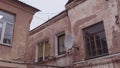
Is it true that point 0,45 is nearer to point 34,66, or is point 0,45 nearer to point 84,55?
point 34,66

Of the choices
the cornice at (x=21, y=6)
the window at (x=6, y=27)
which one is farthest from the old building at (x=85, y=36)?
the cornice at (x=21, y=6)

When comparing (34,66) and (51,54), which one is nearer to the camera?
(34,66)

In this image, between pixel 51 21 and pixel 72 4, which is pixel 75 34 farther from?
pixel 51 21

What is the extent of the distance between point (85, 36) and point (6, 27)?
4.58 m

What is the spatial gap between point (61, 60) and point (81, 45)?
A: 1.85 meters

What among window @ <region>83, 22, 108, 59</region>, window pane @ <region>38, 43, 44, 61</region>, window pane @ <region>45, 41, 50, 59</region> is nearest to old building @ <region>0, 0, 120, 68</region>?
window @ <region>83, 22, 108, 59</region>

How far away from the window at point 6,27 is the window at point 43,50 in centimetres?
399

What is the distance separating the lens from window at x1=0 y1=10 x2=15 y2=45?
8953 millimetres

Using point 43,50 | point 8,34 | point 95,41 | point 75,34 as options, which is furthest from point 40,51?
point 95,41

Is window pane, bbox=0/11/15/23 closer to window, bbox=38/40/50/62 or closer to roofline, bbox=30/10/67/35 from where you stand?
roofline, bbox=30/10/67/35

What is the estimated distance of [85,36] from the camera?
33.3 feet

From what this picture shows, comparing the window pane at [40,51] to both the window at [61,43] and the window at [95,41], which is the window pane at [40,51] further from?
the window at [95,41]

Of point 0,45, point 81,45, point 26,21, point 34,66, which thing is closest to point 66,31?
point 81,45

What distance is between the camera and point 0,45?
854 cm
